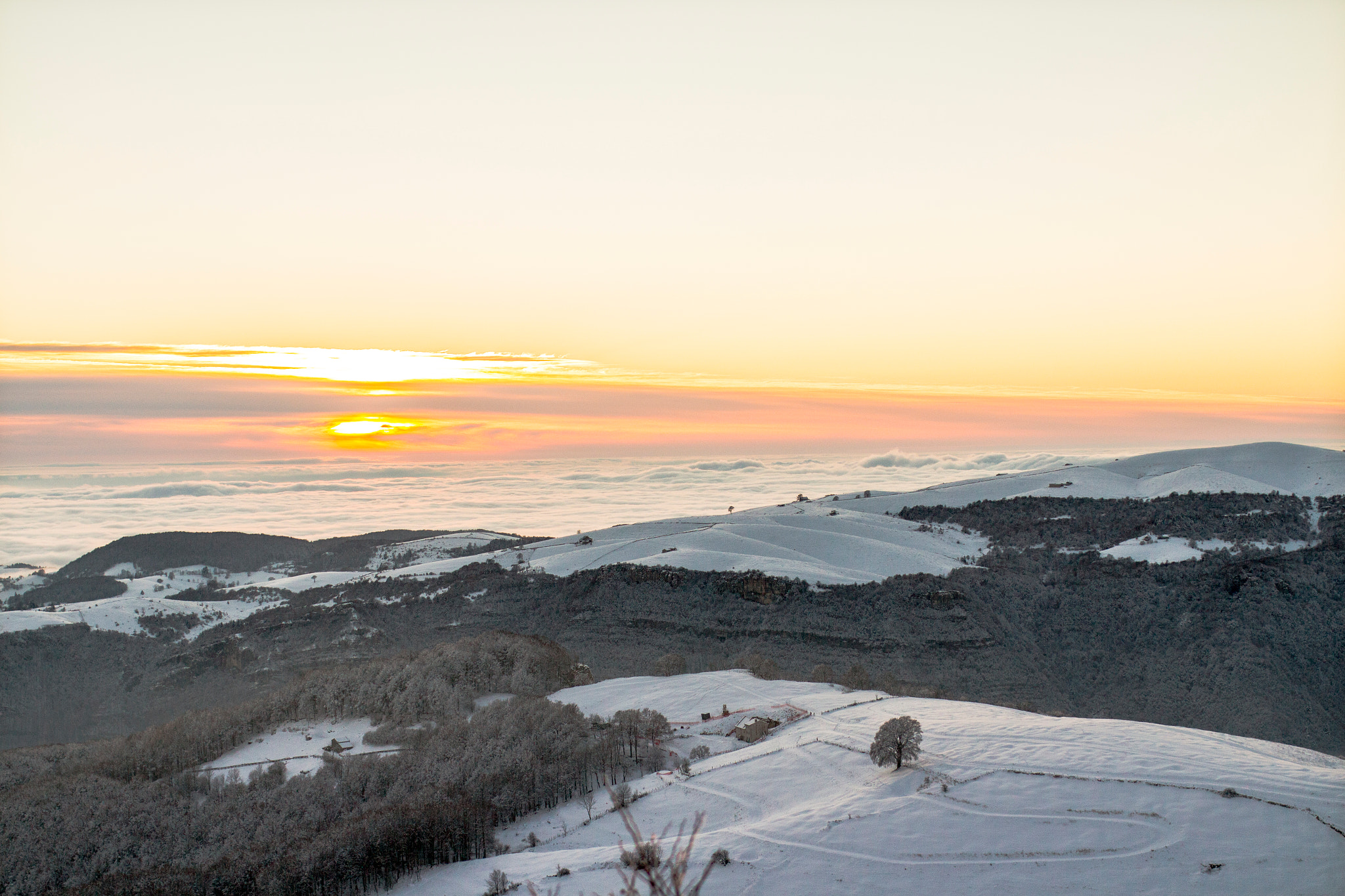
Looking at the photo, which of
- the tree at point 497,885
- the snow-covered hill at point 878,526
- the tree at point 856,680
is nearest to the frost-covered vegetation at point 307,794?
Answer: the tree at point 497,885

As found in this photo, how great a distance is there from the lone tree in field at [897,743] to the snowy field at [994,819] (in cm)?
49

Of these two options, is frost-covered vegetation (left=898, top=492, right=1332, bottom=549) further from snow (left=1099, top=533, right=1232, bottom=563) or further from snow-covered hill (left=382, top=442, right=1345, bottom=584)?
snow-covered hill (left=382, top=442, right=1345, bottom=584)

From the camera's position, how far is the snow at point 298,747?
2595cm

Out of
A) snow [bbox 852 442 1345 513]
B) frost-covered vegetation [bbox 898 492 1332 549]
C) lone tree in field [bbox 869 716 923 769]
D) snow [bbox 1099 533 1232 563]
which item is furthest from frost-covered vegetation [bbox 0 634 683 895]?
snow [bbox 852 442 1345 513]

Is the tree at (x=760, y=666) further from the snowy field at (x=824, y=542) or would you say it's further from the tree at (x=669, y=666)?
the snowy field at (x=824, y=542)

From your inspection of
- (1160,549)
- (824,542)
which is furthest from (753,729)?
(1160,549)

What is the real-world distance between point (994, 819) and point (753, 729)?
34.6 ft

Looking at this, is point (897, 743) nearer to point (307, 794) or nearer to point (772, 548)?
point (307, 794)

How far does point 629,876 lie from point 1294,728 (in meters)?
33.0

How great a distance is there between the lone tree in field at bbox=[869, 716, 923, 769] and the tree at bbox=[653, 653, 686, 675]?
19.0 m

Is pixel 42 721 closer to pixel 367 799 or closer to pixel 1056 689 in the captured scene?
pixel 367 799

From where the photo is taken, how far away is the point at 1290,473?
93.0m

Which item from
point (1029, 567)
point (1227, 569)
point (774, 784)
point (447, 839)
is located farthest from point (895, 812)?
point (1029, 567)

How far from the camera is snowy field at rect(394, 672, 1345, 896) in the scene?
14.1 meters
